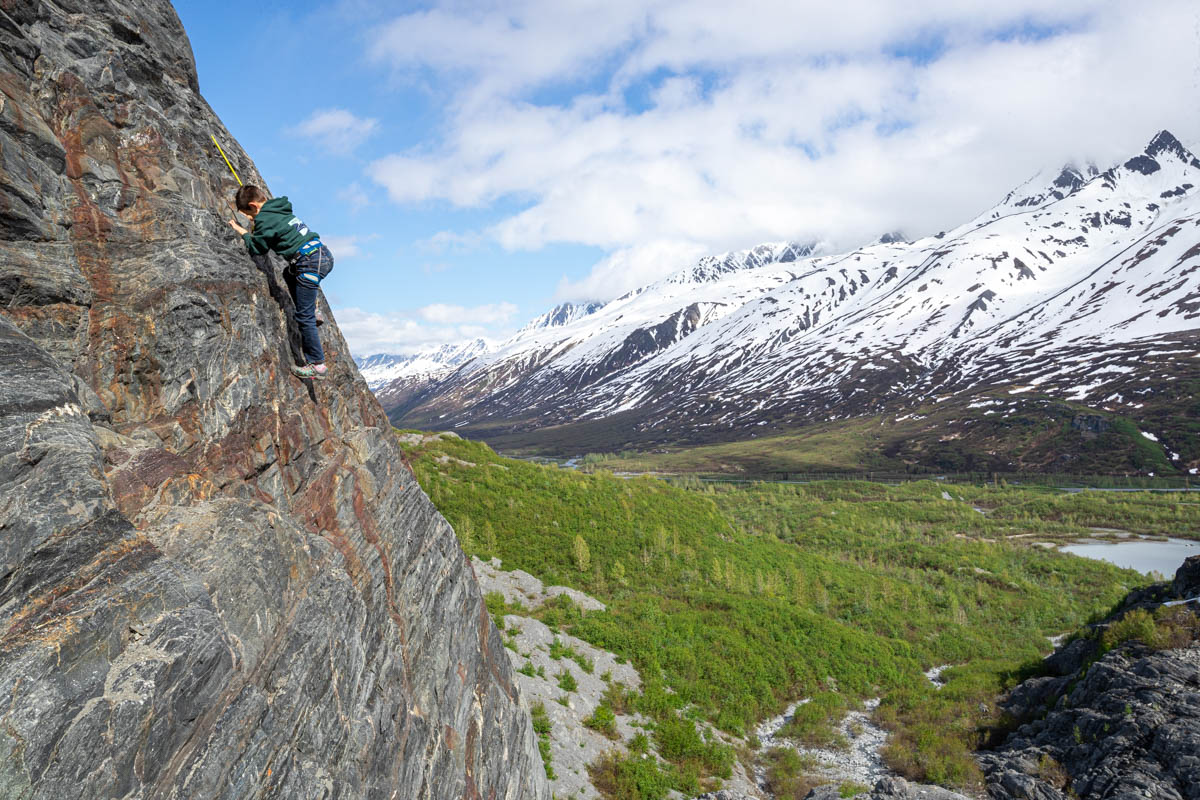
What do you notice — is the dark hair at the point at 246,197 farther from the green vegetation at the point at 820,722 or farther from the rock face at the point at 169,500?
the green vegetation at the point at 820,722

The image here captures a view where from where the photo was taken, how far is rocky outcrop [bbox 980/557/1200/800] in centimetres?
1416

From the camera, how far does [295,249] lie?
8727 mm

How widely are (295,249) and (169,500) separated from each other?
4397mm

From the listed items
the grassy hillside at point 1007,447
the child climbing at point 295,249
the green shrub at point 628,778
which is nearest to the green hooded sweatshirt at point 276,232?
the child climbing at point 295,249

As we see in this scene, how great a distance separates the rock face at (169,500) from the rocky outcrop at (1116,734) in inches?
670

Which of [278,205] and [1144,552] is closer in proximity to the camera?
[278,205]

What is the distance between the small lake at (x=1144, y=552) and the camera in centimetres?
6372

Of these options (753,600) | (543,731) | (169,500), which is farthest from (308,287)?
(753,600)

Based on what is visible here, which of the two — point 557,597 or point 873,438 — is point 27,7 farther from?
point 873,438

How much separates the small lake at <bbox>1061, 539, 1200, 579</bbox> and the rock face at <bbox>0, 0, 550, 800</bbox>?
85.0m

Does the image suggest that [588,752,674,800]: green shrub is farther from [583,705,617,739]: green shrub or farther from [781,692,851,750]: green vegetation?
[781,692,851,750]: green vegetation

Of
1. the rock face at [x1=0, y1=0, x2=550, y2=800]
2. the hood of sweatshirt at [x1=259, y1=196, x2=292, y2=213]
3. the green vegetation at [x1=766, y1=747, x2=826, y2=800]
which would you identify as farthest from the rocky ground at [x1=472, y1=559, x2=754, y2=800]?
the hood of sweatshirt at [x1=259, y1=196, x2=292, y2=213]

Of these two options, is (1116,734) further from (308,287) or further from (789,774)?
(308,287)

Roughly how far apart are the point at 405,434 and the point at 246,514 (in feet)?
116
